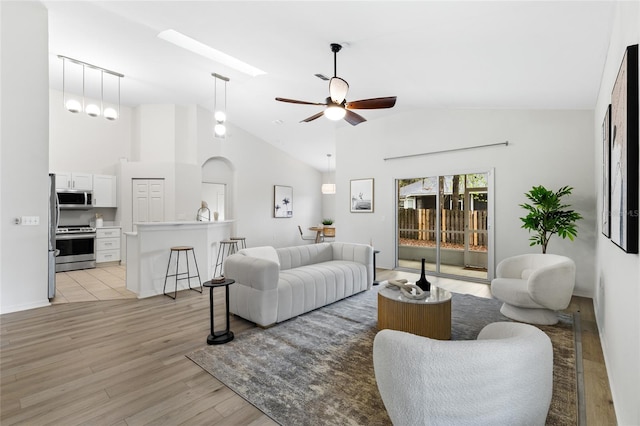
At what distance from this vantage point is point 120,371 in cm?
246

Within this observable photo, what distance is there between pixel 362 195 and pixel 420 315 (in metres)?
4.39

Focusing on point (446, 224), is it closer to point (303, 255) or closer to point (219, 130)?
point (303, 255)

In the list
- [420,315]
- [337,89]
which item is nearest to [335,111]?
[337,89]

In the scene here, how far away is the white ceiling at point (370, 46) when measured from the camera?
2727 mm

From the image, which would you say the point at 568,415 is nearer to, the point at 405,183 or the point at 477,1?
the point at 477,1

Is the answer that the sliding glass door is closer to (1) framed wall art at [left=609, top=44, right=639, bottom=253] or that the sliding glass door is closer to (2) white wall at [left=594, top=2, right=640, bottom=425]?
(2) white wall at [left=594, top=2, right=640, bottom=425]

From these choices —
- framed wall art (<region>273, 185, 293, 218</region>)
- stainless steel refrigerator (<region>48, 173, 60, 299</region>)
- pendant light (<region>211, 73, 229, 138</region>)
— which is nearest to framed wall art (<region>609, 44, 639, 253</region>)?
pendant light (<region>211, 73, 229, 138</region>)

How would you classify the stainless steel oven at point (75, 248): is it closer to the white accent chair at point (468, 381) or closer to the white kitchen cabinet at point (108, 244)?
the white kitchen cabinet at point (108, 244)

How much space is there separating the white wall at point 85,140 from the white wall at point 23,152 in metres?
3.14

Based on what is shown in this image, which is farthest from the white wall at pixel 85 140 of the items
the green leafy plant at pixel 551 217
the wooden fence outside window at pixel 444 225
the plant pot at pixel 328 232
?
the green leafy plant at pixel 551 217

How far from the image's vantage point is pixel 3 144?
12.3 feet

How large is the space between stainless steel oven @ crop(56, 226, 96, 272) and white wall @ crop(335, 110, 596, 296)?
555cm

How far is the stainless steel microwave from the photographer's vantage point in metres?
6.33

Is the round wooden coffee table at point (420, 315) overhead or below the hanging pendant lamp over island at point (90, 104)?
below
